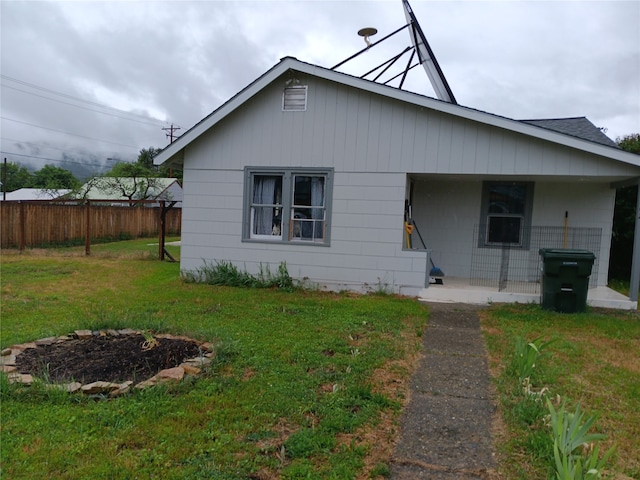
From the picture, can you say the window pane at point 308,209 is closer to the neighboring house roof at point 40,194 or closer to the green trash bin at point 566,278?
the green trash bin at point 566,278

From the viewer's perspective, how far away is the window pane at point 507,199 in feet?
31.4

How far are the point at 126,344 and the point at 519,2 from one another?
11.2 m

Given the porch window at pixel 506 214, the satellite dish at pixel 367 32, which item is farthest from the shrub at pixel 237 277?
the satellite dish at pixel 367 32

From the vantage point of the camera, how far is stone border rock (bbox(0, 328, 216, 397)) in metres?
3.72

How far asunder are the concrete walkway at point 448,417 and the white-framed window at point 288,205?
398 centimetres

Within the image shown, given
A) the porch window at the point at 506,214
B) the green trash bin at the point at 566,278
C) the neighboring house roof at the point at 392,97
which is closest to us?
the green trash bin at the point at 566,278

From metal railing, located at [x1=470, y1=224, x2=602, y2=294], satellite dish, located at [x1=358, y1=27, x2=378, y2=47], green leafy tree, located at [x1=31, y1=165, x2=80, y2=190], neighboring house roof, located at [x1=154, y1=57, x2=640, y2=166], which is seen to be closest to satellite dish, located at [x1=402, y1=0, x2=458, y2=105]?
satellite dish, located at [x1=358, y1=27, x2=378, y2=47]

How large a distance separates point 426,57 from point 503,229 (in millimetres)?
4659

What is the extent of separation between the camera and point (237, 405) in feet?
11.6

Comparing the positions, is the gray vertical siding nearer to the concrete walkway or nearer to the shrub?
the shrub

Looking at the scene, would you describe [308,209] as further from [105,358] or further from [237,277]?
[105,358]

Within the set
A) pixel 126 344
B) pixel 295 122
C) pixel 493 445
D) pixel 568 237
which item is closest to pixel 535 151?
pixel 568 237

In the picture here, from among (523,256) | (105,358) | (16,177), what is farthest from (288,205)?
(16,177)

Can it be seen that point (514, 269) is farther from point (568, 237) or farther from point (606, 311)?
point (606, 311)
